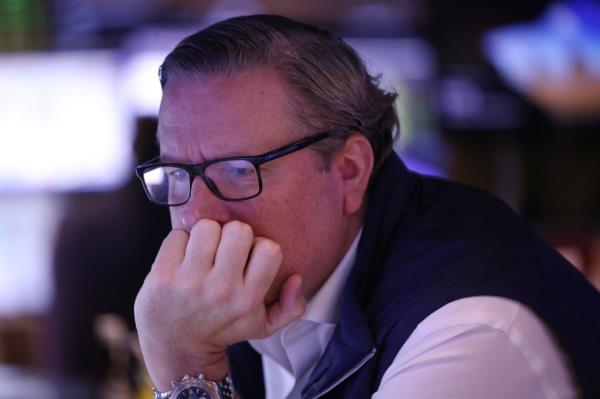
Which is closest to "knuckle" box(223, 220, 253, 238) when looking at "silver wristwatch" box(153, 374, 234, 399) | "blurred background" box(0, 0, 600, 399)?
"silver wristwatch" box(153, 374, 234, 399)

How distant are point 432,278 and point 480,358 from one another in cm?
18

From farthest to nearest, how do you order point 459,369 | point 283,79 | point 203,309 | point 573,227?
point 573,227
point 283,79
point 203,309
point 459,369

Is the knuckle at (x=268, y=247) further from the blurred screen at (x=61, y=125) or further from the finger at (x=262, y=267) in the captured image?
the blurred screen at (x=61, y=125)

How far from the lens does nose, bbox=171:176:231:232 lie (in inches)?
53.3

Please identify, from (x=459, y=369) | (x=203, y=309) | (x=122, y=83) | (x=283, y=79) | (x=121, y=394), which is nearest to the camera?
(x=459, y=369)

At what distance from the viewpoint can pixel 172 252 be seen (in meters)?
1.31

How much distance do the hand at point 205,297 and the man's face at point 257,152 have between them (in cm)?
5

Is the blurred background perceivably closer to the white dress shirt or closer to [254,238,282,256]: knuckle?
[254,238,282,256]: knuckle

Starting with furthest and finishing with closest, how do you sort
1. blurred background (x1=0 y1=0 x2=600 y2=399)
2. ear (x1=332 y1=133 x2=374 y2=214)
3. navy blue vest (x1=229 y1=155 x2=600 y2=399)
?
1. blurred background (x1=0 y1=0 x2=600 y2=399)
2. ear (x1=332 y1=133 x2=374 y2=214)
3. navy blue vest (x1=229 y1=155 x2=600 y2=399)

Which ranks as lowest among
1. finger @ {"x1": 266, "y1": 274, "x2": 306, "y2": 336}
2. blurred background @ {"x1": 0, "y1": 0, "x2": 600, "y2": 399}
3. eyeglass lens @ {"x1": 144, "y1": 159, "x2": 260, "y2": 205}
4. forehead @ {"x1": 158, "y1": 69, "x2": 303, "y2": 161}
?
blurred background @ {"x1": 0, "y1": 0, "x2": 600, "y2": 399}

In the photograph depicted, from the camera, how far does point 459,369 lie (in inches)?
44.5

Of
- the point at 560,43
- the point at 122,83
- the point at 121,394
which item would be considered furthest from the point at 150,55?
the point at 560,43

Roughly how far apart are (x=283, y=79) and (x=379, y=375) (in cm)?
47

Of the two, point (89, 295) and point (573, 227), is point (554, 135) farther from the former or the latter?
point (89, 295)
